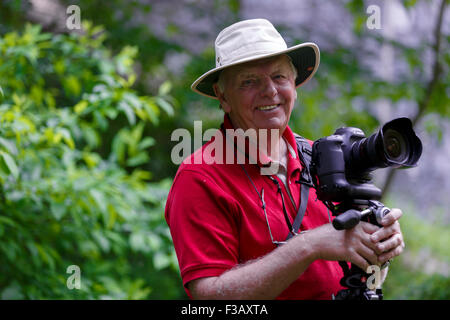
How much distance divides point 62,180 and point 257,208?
1.42m

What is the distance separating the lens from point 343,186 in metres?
1.62

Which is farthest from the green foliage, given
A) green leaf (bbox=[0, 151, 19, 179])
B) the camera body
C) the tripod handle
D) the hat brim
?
the tripod handle

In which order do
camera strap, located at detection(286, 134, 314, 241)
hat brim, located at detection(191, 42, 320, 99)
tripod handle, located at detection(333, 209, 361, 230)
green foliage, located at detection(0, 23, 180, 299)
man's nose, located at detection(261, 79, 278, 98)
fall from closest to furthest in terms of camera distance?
tripod handle, located at detection(333, 209, 361, 230) → camera strap, located at detection(286, 134, 314, 241) → man's nose, located at detection(261, 79, 278, 98) → hat brim, located at detection(191, 42, 320, 99) → green foliage, located at detection(0, 23, 180, 299)

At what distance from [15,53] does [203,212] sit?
1661 mm

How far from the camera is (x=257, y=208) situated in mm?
1775

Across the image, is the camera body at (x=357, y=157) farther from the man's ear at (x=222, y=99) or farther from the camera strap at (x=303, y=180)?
the man's ear at (x=222, y=99)

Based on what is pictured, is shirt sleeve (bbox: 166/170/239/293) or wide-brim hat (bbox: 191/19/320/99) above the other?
wide-brim hat (bbox: 191/19/320/99)

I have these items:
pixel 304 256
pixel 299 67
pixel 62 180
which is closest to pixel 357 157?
pixel 304 256

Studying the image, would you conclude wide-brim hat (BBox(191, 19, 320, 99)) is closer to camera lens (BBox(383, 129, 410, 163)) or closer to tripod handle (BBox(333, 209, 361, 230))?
camera lens (BBox(383, 129, 410, 163))

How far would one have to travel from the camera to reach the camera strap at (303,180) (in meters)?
1.81

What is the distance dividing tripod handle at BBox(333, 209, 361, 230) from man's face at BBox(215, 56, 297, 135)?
1.87ft

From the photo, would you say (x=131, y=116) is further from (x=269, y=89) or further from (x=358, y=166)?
(x=358, y=166)

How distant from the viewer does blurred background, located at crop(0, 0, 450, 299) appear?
2.63 meters

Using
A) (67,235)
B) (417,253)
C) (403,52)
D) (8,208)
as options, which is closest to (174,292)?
(67,235)
